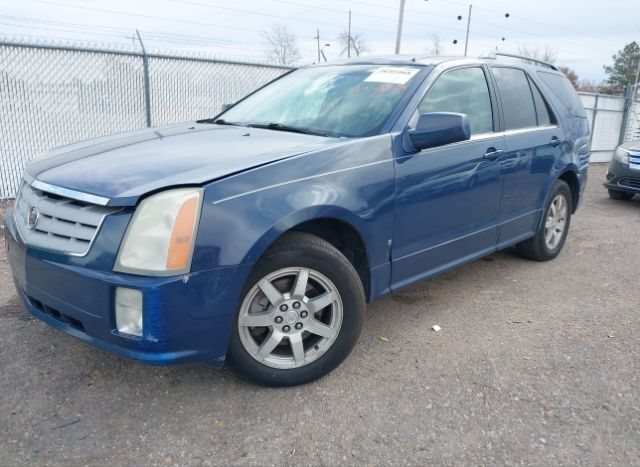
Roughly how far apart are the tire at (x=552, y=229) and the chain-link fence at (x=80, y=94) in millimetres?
5309

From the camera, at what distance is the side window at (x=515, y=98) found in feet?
13.8

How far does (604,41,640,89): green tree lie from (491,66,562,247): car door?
6699 cm

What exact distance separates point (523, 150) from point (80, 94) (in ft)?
18.6

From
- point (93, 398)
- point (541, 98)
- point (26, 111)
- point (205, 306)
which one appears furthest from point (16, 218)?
point (26, 111)

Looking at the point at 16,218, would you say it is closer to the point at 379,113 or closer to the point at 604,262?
the point at 379,113

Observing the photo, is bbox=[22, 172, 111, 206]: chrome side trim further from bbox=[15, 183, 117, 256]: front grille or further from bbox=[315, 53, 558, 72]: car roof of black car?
bbox=[315, 53, 558, 72]: car roof of black car

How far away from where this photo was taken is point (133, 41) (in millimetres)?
7590

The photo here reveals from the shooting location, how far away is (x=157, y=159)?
2.71 metres

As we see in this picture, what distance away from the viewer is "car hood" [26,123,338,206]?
7.86ft

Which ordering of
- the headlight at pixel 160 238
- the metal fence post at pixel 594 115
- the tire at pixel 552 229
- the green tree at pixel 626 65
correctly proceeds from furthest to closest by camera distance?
the green tree at pixel 626 65
the metal fence post at pixel 594 115
the tire at pixel 552 229
the headlight at pixel 160 238

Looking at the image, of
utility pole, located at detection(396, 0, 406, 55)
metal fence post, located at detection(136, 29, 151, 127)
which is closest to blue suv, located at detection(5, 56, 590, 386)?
metal fence post, located at detection(136, 29, 151, 127)

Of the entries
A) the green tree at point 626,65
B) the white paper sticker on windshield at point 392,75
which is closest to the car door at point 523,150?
the white paper sticker on windshield at point 392,75

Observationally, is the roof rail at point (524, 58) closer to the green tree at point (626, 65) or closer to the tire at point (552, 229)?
the tire at point (552, 229)

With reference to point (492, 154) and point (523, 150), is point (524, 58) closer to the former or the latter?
point (523, 150)
